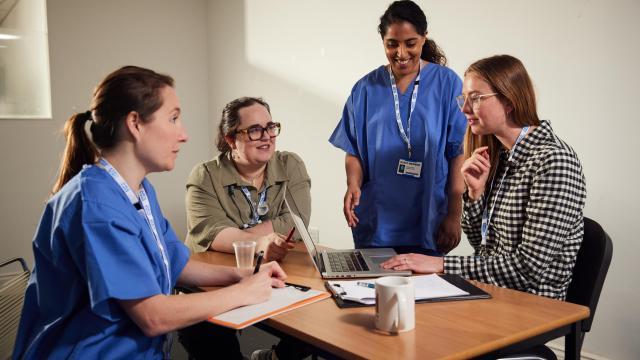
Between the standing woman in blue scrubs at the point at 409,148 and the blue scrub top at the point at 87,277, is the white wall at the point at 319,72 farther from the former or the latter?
the blue scrub top at the point at 87,277

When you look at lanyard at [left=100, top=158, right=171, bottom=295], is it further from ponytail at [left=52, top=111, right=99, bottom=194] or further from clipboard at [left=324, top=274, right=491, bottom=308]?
clipboard at [left=324, top=274, right=491, bottom=308]

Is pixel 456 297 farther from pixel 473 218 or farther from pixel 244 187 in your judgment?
pixel 244 187

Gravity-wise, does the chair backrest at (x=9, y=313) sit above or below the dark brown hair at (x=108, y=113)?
below

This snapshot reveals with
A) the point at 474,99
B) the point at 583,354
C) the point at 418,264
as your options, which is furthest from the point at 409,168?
the point at 583,354

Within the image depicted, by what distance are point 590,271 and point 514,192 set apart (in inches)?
11.6

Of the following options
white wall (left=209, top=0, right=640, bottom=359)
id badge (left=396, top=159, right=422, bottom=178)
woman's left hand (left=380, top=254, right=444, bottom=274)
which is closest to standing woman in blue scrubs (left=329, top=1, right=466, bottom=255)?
id badge (left=396, top=159, right=422, bottom=178)

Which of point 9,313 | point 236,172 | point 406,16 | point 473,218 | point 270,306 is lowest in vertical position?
point 9,313

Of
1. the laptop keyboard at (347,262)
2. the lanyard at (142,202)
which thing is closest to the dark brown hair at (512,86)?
the laptop keyboard at (347,262)

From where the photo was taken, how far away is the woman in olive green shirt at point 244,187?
224cm

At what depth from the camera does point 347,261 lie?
188 cm

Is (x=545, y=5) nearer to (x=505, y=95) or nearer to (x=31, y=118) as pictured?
(x=505, y=95)

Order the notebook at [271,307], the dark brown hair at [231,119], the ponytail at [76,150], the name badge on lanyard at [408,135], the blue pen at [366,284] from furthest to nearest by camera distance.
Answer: the dark brown hair at [231,119], the name badge on lanyard at [408,135], the blue pen at [366,284], the ponytail at [76,150], the notebook at [271,307]

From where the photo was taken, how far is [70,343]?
1.28 m

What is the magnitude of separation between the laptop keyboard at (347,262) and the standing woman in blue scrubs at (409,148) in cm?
32
